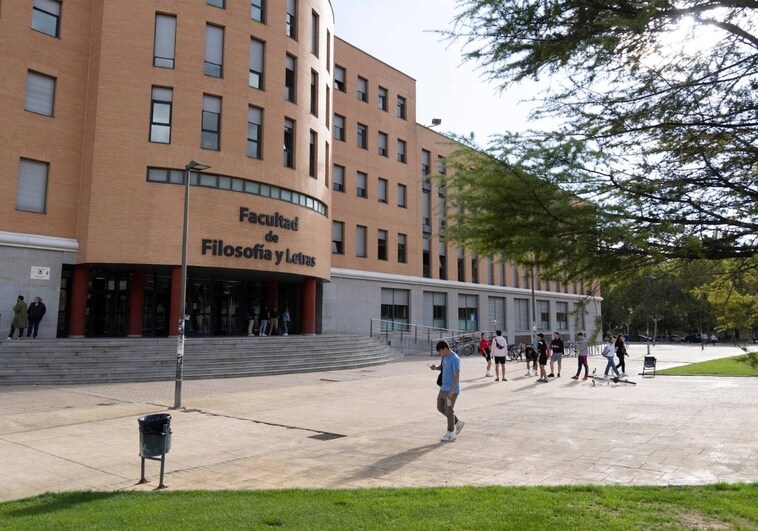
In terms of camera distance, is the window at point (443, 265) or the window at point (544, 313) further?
the window at point (544, 313)

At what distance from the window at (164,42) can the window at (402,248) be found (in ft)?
67.1

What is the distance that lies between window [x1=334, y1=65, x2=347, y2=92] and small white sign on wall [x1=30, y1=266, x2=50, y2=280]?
2154 centimetres

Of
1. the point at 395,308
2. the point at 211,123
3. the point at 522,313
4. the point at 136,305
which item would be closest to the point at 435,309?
the point at 395,308

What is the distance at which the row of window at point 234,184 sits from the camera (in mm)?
25453

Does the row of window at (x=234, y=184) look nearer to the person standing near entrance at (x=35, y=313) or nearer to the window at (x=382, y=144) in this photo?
the person standing near entrance at (x=35, y=313)

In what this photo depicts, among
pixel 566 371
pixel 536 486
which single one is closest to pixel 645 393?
pixel 566 371

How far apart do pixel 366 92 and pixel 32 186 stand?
22.9 metres

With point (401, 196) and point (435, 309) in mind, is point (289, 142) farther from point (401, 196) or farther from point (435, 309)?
point (435, 309)

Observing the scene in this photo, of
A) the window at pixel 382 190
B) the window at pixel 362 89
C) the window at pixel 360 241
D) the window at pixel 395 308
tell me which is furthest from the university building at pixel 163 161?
the window at pixel 382 190

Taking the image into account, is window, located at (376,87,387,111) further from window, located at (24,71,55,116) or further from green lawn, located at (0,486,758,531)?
green lawn, located at (0,486,758,531)

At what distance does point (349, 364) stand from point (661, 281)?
2060 centimetres

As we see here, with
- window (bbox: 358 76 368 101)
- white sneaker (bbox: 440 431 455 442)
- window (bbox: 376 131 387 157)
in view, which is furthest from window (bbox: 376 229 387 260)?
white sneaker (bbox: 440 431 455 442)

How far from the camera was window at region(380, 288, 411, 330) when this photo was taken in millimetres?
38922

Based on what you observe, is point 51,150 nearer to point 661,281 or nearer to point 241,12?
point 241,12
